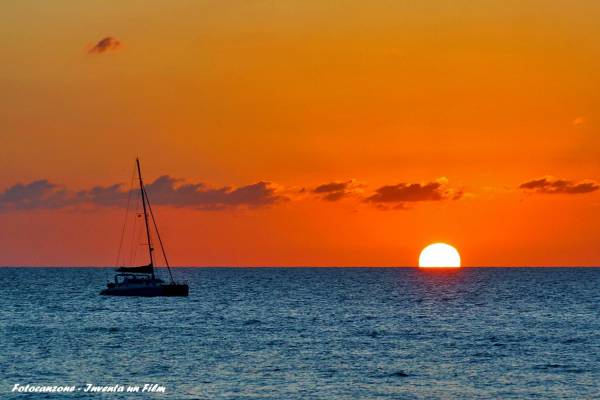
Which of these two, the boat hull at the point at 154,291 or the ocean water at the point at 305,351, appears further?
the boat hull at the point at 154,291

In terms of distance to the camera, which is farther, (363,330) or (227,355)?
(363,330)

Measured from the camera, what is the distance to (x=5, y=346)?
8212 cm

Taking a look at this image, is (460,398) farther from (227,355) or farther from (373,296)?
(373,296)

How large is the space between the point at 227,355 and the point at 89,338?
1867 cm

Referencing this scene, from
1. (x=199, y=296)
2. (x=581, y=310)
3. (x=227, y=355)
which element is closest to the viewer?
(x=227, y=355)

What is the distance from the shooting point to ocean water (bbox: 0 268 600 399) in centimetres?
6319

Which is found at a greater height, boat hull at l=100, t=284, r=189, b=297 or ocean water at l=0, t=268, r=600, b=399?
boat hull at l=100, t=284, r=189, b=297

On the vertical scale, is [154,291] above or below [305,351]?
above

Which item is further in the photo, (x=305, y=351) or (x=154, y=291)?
(x=154, y=291)

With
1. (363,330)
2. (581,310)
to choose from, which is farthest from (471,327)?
(581,310)

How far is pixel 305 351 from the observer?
80.9 m

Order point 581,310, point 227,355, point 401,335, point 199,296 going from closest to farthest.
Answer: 1. point 227,355
2. point 401,335
3. point 581,310
4. point 199,296

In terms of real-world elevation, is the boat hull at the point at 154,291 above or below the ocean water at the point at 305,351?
above

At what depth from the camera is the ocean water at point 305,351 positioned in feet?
207
